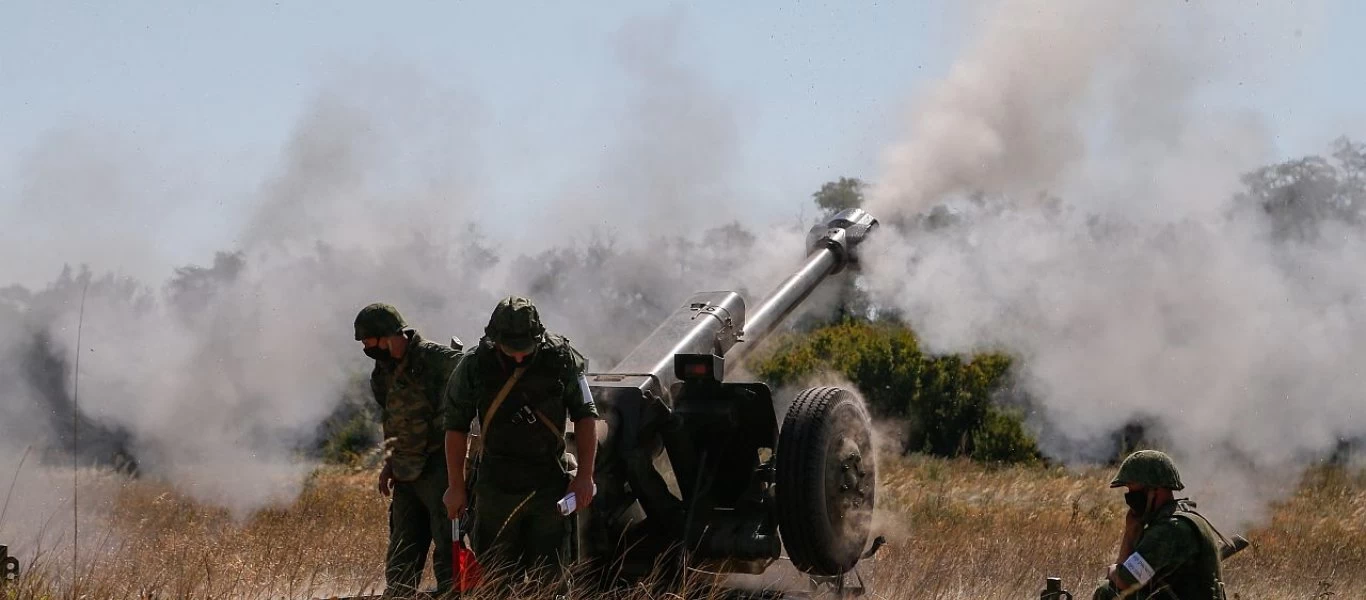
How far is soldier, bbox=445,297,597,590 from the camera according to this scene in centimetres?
617

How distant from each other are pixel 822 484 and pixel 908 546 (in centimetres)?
313

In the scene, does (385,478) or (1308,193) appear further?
(1308,193)

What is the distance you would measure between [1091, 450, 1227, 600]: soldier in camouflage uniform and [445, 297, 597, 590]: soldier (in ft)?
7.02

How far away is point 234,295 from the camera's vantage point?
13484 mm

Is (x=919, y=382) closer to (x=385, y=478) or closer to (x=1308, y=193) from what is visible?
(x=1308, y=193)

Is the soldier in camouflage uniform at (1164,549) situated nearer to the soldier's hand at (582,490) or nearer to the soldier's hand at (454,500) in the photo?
the soldier's hand at (582,490)

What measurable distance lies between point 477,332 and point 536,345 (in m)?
7.94

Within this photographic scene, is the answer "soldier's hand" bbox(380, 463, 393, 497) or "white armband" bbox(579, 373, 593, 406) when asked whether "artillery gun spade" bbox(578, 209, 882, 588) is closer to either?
"white armband" bbox(579, 373, 593, 406)

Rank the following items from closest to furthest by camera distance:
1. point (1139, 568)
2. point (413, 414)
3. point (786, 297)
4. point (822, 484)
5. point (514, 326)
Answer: point (1139, 568), point (514, 326), point (822, 484), point (413, 414), point (786, 297)

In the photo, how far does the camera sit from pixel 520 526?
641 centimetres

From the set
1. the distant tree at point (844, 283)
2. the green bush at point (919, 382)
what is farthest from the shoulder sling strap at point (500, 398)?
the green bush at point (919, 382)

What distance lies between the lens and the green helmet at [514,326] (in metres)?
6.02

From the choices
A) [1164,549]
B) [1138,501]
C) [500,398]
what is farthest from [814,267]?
[1164,549]

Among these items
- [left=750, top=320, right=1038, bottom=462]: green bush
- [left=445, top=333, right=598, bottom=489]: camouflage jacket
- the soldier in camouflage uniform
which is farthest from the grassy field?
[left=750, top=320, right=1038, bottom=462]: green bush
